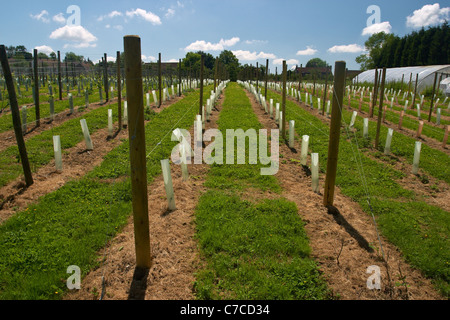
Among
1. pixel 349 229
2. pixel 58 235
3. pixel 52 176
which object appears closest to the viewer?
pixel 58 235

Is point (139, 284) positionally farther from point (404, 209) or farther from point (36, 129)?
point (36, 129)

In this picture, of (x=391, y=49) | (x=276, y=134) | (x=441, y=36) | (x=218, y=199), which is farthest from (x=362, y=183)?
(x=391, y=49)

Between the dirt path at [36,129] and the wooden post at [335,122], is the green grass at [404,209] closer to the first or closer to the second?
the wooden post at [335,122]

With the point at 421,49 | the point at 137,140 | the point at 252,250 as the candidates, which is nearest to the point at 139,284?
the point at 252,250

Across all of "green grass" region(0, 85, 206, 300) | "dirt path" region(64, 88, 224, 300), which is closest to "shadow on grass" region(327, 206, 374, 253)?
"dirt path" region(64, 88, 224, 300)

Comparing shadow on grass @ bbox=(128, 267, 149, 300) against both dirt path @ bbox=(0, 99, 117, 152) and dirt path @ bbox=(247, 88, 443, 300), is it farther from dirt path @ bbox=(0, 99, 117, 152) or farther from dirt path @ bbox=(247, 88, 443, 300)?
dirt path @ bbox=(0, 99, 117, 152)

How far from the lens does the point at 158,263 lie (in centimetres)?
425

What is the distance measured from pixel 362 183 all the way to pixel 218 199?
12.2ft

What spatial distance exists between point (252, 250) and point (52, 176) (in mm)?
5579

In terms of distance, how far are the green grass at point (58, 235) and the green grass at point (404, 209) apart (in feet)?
15.1

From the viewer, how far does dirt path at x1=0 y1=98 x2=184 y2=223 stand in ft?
19.8

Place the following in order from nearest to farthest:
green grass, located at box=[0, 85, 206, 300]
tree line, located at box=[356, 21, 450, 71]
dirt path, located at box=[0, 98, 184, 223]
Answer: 1. green grass, located at box=[0, 85, 206, 300]
2. dirt path, located at box=[0, 98, 184, 223]
3. tree line, located at box=[356, 21, 450, 71]

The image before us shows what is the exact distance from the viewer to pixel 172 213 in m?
5.75

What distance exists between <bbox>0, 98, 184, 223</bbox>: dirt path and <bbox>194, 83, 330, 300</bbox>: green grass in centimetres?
345
